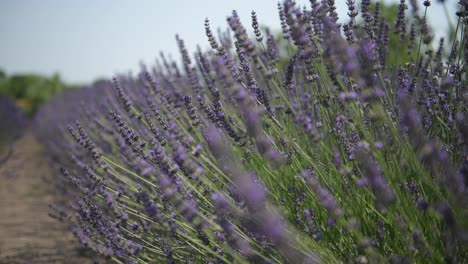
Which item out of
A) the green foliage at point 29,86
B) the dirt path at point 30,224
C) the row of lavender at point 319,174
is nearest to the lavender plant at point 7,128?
the dirt path at point 30,224

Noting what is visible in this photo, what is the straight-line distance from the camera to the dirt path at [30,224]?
10.8 ft

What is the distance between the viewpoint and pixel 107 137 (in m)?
3.74

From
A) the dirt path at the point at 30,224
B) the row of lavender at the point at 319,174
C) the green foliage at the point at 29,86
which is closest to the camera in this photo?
the row of lavender at the point at 319,174

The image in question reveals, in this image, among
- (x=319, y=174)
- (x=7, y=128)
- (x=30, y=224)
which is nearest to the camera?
(x=319, y=174)

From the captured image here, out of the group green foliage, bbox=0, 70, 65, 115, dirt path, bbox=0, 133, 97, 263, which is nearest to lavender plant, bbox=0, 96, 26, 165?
dirt path, bbox=0, 133, 97, 263

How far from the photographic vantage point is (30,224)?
4.30 meters

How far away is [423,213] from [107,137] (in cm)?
279

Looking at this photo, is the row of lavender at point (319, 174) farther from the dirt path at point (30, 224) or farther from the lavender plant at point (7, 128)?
the lavender plant at point (7, 128)

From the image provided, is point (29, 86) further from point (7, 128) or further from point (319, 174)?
point (319, 174)

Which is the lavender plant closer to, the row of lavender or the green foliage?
the row of lavender

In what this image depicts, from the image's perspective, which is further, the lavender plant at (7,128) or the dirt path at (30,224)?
the lavender plant at (7,128)

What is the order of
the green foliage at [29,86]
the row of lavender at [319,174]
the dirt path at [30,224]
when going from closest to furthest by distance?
1. the row of lavender at [319,174]
2. the dirt path at [30,224]
3. the green foliage at [29,86]

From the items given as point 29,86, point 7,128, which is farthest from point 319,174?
point 29,86

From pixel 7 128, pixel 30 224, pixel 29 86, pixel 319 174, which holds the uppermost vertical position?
pixel 29 86
